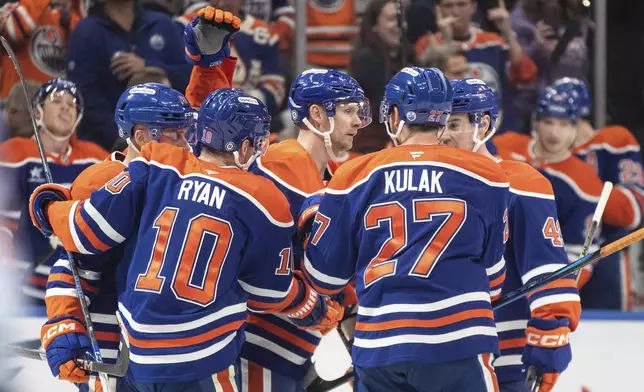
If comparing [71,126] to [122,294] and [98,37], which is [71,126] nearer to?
[98,37]

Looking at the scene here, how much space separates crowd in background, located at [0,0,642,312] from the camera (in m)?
4.74

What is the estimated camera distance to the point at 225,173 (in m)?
2.62

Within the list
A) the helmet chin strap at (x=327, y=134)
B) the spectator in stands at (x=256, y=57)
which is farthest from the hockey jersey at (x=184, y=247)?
the spectator in stands at (x=256, y=57)

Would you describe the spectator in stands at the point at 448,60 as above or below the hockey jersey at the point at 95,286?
above

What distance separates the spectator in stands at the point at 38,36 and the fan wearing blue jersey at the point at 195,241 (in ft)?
6.97

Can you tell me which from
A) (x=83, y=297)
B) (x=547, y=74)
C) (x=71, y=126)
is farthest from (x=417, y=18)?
(x=83, y=297)

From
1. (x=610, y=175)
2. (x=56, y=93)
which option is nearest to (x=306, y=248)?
(x=56, y=93)

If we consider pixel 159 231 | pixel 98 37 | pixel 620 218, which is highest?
pixel 98 37

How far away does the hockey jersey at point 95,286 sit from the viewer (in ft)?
9.25

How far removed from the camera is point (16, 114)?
4.63 m

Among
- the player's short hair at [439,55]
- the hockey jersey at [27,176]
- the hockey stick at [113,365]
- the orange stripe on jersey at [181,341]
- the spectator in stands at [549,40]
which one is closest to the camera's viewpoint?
the orange stripe on jersey at [181,341]

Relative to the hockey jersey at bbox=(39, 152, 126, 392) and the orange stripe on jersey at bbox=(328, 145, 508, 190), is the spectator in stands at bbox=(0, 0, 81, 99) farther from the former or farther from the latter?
the orange stripe on jersey at bbox=(328, 145, 508, 190)

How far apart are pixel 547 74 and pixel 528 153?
1.53 feet

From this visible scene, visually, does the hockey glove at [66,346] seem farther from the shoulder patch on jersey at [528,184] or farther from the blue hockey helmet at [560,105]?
the blue hockey helmet at [560,105]
